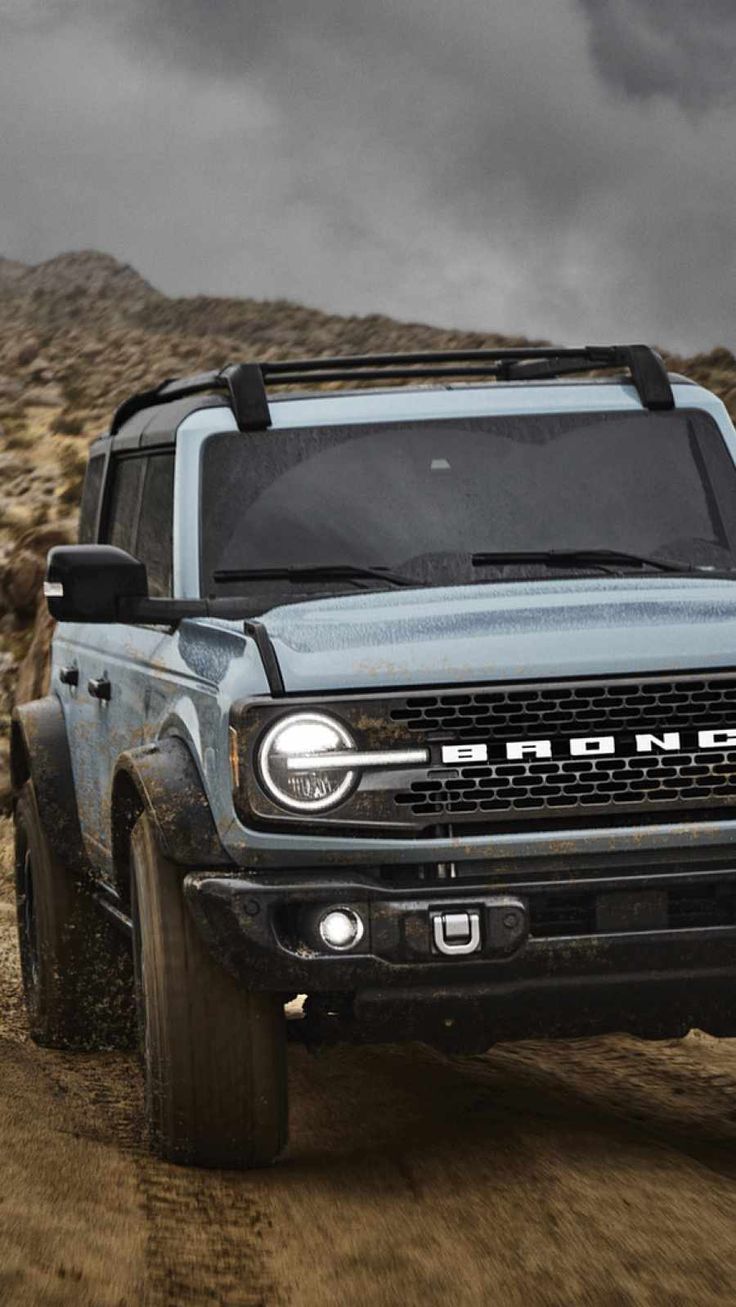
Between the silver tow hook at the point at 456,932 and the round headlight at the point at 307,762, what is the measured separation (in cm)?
35

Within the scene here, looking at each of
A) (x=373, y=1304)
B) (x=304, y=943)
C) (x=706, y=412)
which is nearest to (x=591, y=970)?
(x=304, y=943)

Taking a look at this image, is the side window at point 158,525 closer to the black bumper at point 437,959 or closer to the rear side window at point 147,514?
the rear side window at point 147,514

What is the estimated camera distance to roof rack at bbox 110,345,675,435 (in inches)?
233

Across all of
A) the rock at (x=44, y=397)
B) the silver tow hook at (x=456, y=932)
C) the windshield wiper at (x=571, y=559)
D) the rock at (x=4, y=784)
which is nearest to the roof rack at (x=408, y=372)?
the windshield wiper at (x=571, y=559)

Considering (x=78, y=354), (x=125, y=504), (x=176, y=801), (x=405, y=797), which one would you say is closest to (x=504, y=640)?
(x=405, y=797)

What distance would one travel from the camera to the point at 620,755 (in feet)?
14.9

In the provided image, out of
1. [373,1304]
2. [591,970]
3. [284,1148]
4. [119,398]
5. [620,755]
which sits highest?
[119,398]

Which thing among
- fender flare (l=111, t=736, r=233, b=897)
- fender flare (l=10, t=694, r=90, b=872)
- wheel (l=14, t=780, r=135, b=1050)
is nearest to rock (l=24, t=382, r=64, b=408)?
wheel (l=14, t=780, r=135, b=1050)

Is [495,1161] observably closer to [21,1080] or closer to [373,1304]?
[373,1304]

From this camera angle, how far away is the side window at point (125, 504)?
21.6ft

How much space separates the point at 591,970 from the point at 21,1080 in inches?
95.7

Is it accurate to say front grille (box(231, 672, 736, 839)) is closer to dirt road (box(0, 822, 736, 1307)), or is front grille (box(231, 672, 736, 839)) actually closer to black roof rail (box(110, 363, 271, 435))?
dirt road (box(0, 822, 736, 1307))

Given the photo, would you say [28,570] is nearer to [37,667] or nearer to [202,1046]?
[37,667]

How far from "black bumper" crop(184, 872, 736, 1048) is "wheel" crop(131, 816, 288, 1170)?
0.45 feet
